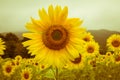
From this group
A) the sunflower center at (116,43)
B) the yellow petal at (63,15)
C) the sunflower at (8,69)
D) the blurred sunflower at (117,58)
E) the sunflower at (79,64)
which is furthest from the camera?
the sunflower center at (116,43)

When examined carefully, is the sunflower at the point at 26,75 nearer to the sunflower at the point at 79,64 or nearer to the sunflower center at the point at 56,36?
the sunflower at the point at 79,64

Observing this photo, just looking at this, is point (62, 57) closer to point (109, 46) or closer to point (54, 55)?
point (54, 55)

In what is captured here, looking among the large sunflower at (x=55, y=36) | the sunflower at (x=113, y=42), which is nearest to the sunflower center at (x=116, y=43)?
the sunflower at (x=113, y=42)

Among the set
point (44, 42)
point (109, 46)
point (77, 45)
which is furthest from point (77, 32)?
point (109, 46)

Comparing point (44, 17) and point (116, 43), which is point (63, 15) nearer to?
point (44, 17)

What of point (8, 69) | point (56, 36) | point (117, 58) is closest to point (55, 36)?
point (56, 36)

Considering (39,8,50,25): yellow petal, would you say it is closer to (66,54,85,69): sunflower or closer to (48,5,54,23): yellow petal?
(48,5,54,23): yellow petal

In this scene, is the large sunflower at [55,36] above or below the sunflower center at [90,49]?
above

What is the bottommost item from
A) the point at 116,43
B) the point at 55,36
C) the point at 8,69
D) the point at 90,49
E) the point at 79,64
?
the point at 8,69
